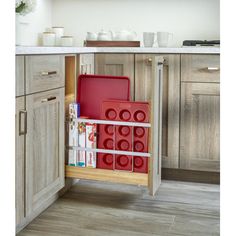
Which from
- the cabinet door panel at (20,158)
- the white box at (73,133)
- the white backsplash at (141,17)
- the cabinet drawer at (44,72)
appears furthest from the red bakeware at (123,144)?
the white backsplash at (141,17)

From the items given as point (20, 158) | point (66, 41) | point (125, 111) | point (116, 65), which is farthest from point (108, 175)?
point (66, 41)

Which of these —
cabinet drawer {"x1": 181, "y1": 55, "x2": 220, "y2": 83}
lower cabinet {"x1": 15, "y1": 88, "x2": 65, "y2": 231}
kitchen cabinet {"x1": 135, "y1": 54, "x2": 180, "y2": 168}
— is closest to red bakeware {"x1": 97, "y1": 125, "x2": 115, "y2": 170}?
lower cabinet {"x1": 15, "y1": 88, "x2": 65, "y2": 231}

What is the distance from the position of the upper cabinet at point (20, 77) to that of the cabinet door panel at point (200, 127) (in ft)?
4.26

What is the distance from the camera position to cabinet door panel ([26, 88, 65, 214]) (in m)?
1.94

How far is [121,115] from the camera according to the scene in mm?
2447

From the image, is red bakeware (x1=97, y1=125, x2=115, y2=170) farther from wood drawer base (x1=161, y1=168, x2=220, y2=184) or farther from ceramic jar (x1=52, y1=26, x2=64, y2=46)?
ceramic jar (x1=52, y1=26, x2=64, y2=46)

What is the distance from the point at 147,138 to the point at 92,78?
0.52m

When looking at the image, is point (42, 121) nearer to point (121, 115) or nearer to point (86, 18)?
point (121, 115)

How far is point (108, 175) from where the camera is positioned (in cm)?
244

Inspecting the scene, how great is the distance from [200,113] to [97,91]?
709mm

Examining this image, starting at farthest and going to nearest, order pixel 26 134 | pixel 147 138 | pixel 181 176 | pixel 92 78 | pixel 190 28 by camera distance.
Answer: pixel 190 28 < pixel 181 176 < pixel 92 78 < pixel 147 138 < pixel 26 134
